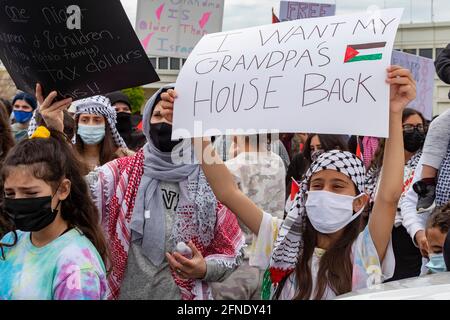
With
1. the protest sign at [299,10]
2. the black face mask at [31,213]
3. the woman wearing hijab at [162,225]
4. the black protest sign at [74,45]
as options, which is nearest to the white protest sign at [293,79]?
the black protest sign at [74,45]

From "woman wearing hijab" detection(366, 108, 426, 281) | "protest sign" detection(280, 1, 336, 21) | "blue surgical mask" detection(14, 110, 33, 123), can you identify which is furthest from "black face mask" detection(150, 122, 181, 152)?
"protest sign" detection(280, 1, 336, 21)

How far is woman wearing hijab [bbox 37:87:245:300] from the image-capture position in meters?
4.20

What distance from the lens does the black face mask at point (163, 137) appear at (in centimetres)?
436

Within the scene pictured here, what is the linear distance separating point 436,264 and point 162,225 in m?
1.40

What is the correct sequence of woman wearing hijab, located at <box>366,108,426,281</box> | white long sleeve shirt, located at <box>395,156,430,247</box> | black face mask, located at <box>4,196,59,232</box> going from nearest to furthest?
black face mask, located at <box>4,196,59,232</box> < white long sleeve shirt, located at <box>395,156,430,247</box> < woman wearing hijab, located at <box>366,108,426,281</box>

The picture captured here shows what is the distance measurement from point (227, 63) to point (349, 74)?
0.62 m

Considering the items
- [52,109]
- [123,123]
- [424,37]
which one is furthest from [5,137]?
[424,37]

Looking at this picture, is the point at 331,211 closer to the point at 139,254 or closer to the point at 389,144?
the point at 389,144

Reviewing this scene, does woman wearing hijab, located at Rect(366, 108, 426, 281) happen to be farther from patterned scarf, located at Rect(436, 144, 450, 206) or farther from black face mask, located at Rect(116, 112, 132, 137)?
black face mask, located at Rect(116, 112, 132, 137)

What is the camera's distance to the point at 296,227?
3.70 m

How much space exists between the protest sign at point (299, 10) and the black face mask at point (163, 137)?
5.02 metres

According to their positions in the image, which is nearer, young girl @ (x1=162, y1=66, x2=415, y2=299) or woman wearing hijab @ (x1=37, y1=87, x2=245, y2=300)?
young girl @ (x1=162, y1=66, x2=415, y2=299)

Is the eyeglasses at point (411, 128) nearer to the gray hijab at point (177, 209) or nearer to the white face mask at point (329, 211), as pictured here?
the gray hijab at point (177, 209)

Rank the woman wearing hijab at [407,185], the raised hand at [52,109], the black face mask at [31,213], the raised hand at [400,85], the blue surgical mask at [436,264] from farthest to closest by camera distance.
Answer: the woman wearing hijab at [407,185]
the blue surgical mask at [436,264]
the raised hand at [52,109]
the raised hand at [400,85]
the black face mask at [31,213]
